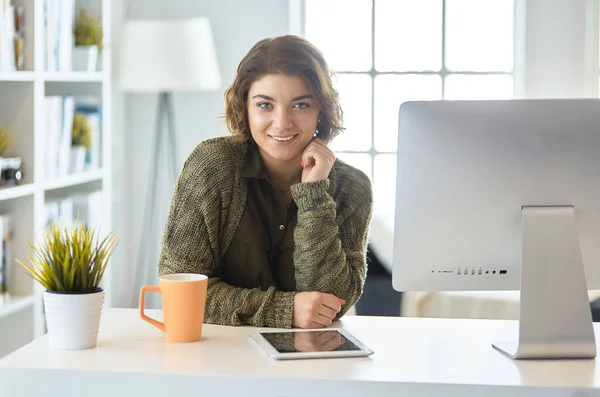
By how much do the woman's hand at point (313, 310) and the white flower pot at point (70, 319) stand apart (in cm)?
41

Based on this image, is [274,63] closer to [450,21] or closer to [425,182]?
[425,182]

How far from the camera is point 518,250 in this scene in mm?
1487

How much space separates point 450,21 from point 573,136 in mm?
2694

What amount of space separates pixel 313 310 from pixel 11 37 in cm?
170

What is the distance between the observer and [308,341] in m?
1.44

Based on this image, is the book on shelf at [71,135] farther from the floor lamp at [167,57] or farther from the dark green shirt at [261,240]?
the dark green shirt at [261,240]

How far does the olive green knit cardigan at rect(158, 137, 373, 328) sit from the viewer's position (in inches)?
63.9

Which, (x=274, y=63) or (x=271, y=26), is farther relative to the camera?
(x=271, y=26)

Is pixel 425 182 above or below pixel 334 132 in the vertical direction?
below

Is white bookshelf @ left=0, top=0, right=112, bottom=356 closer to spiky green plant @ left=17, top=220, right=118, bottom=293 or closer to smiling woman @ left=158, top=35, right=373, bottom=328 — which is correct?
smiling woman @ left=158, top=35, right=373, bottom=328

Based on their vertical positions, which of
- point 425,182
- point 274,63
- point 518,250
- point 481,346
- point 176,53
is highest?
point 176,53

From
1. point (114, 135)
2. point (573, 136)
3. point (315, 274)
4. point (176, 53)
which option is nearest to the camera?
point (573, 136)

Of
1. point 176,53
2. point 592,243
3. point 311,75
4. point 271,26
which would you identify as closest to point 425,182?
point 592,243

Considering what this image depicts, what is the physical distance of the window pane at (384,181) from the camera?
4043mm
